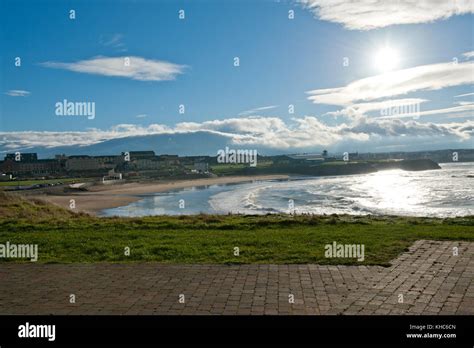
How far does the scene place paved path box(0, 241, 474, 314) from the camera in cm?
574

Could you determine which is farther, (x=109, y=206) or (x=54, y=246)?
(x=109, y=206)

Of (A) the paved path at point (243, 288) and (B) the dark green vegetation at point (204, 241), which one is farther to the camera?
(B) the dark green vegetation at point (204, 241)

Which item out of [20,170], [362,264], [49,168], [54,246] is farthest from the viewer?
[49,168]

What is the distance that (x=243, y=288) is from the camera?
6.62 metres

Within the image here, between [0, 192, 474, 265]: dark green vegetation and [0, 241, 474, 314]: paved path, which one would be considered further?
[0, 192, 474, 265]: dark green vegetation

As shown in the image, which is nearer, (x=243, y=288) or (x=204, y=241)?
(x=243, y=288)

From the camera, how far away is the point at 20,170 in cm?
8981

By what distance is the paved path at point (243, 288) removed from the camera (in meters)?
5.74
